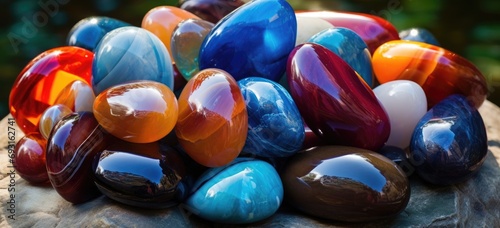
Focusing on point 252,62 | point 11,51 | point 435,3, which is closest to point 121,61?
point 252,62

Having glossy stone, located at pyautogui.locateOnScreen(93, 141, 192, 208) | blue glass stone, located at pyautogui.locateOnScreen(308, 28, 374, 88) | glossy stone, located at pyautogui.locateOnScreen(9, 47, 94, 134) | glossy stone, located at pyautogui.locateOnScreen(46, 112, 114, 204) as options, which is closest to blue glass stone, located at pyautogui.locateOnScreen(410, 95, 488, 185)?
blue glass stone, located at pyautogui.locateOnScreen(308, 28, 374, 88)

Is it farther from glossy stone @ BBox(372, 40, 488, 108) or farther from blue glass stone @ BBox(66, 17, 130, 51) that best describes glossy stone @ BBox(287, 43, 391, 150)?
blue glass stone @ BBox(66, 17, 130, 51)

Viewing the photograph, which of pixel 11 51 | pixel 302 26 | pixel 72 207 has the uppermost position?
pixel 302 26

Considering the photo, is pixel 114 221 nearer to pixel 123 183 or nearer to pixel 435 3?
pixel 123 183

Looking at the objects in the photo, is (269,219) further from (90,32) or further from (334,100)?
(90,32)

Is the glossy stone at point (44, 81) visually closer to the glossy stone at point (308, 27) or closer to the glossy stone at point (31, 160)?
the glossy stone at point (31, 160)

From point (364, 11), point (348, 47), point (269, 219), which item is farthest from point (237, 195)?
point (364, 11)

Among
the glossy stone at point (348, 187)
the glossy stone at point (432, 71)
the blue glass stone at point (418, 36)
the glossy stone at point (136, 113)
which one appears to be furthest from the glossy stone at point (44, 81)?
the blue glass stone at point (418, 36)
